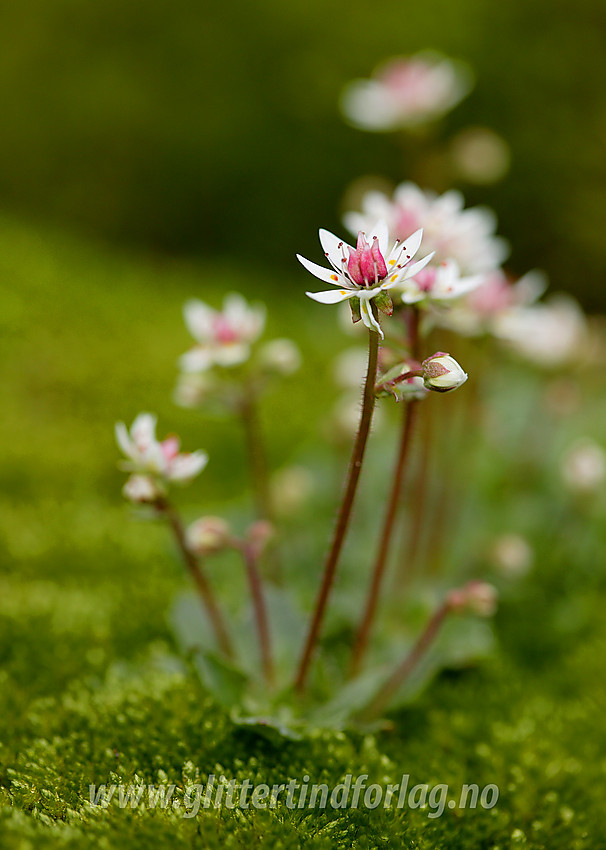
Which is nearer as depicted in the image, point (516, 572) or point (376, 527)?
point (516, 572)

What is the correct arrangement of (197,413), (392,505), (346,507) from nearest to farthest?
(346,507), (392,505), (197,413)

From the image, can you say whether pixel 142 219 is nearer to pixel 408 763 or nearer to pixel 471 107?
pixel 471 107

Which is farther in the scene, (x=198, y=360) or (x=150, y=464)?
(x=198, y=360)

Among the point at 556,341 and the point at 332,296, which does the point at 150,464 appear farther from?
the point at 556,341

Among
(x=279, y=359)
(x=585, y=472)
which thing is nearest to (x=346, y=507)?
(x=279, y=359)

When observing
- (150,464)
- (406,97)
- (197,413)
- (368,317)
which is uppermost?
(406,97)

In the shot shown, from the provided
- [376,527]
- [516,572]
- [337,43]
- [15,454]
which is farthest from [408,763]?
[337,43]

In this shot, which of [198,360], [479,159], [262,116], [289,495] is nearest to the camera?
[198,360]

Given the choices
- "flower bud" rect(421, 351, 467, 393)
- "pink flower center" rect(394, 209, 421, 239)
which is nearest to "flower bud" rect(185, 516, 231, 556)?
"flower bud" rect(421, 351, 467, 393)
